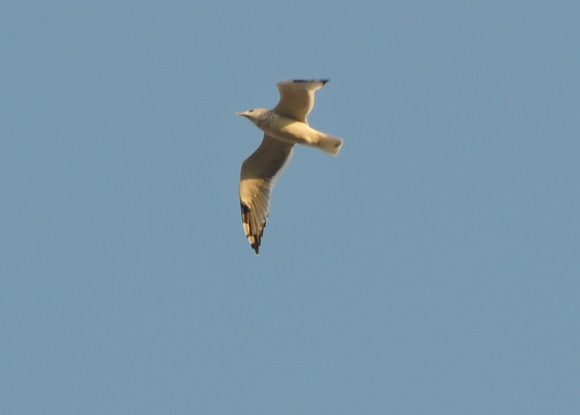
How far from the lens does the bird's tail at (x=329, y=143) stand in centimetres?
1501

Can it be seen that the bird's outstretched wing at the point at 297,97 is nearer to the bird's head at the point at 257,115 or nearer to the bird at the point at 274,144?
the bird at the point at 274,144

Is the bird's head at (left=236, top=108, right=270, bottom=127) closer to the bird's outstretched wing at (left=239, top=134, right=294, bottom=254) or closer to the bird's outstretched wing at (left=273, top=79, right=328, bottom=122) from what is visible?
the bird's outstretched wing at (left=273, top=79, right=328, bottom=122)

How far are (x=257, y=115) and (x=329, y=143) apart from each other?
1.17m

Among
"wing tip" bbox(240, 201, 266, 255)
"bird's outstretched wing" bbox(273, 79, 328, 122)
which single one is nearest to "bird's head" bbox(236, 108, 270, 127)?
"bird's outstretched wing" bbox(273, 79, 328, 122)

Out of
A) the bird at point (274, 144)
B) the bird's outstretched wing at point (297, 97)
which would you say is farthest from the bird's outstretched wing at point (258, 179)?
the bird's outstretched wing at point (297, 97)

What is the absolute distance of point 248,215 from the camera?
1633 cm

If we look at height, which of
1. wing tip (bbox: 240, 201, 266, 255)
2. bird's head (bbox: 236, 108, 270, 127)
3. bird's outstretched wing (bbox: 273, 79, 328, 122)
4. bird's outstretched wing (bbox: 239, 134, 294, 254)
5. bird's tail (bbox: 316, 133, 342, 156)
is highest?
bird's outstretched wing (bbox: 273, 79, 328, 122)

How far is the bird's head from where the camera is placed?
1525 cm

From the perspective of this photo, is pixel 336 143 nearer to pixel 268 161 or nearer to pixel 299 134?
pixel 299 134

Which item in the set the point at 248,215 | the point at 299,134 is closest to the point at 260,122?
the point at 299,134

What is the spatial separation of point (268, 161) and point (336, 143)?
160cm

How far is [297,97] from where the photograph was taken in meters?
14.8

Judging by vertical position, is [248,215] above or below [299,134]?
below

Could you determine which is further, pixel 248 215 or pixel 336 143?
pixel 248 215
